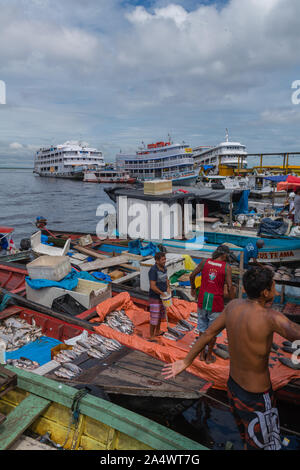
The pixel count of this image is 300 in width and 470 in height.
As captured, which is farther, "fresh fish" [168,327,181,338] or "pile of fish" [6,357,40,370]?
"fresh fish" [168,327,181,338]

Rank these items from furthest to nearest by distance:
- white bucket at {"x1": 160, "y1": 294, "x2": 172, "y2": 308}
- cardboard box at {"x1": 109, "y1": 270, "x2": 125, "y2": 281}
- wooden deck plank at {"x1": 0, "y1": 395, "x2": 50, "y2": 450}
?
cardboard box at {"x1": 109, "y1": 270, "x2": 125, "y2": 281}, white bucket at {"x1": 160, "y1": 294, "x2": 172, "y2": 308}, wooden deck plank at {"x1": 0, "y1": 395, "x2": 50, "y2": 450}

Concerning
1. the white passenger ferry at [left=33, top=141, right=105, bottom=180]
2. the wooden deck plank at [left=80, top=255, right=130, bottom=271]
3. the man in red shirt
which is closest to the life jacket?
the man in red shirt

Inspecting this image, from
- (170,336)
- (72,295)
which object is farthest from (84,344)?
(72,295)

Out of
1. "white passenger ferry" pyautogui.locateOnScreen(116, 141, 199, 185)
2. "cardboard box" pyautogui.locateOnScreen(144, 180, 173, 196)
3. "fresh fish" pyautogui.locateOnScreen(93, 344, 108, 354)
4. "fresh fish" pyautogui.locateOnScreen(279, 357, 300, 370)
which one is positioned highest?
"white passenger ferry" pyautogui.locateOnScreen(116, 141, 199, 185)

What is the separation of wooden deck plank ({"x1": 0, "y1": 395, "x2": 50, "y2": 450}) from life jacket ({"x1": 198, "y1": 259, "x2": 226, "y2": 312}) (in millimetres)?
2766

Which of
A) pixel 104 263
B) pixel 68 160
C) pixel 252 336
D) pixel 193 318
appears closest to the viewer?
pixel 252 336

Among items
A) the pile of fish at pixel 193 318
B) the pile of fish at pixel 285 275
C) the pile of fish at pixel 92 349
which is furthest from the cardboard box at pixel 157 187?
the pile of fish at pixel 92 349

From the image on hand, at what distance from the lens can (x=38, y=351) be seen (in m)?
6.23

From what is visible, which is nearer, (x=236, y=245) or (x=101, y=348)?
(x=101, y=348)

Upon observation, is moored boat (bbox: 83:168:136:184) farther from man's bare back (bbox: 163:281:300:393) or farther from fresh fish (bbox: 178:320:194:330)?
man's bare back (bbox: 163:281:300:393)

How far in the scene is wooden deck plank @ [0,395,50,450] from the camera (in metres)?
3.29

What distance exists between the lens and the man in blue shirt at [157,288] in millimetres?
5723

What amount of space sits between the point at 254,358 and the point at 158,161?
78431 millimetres

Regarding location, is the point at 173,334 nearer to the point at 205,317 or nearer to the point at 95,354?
the point at 205,317
